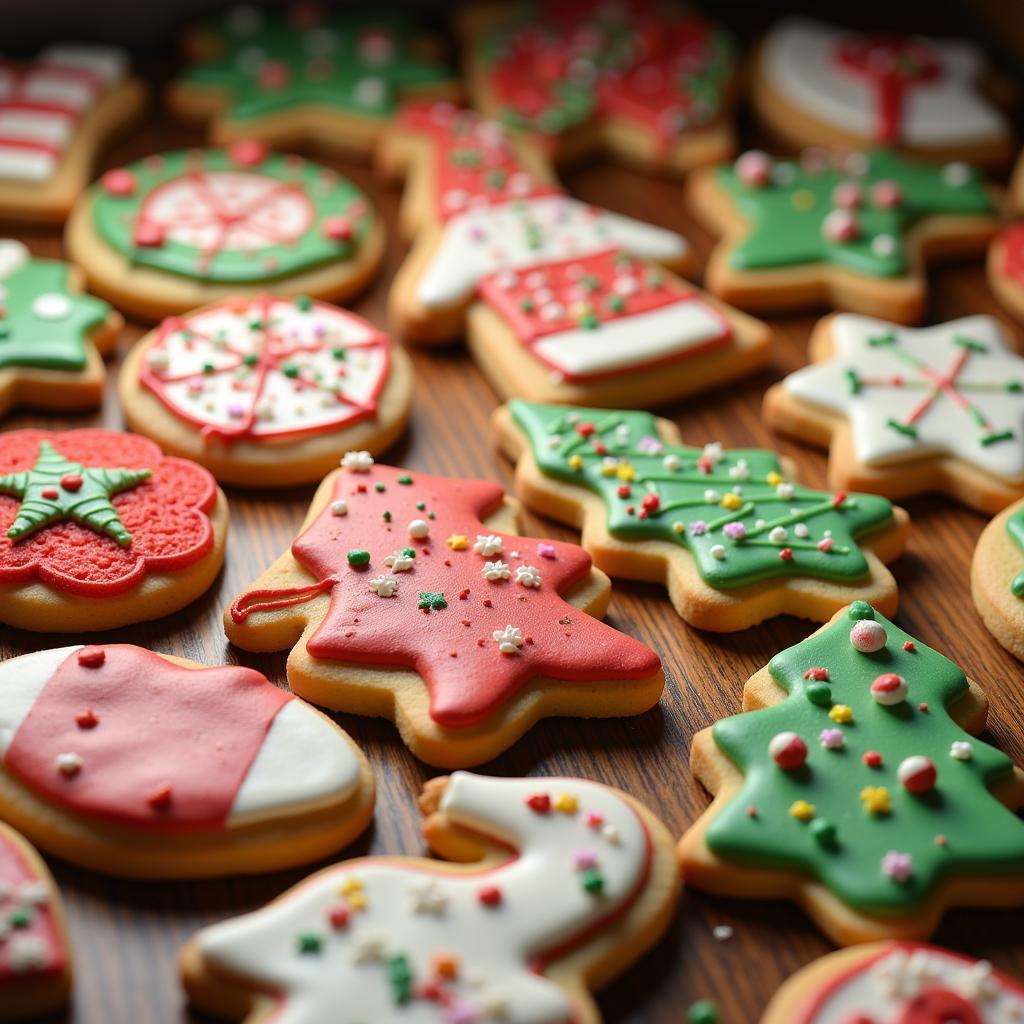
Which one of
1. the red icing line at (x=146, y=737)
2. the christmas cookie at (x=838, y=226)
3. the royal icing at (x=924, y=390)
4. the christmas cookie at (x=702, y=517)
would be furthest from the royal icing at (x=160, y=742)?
the christmas cookie at (x=838, y=226)

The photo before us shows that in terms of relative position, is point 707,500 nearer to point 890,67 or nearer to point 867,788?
point 867,788

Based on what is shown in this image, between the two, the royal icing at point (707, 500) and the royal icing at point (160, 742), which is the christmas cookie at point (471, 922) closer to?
the royal icing at point (160, 742)

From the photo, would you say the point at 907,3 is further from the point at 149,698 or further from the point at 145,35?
the point at 149,698

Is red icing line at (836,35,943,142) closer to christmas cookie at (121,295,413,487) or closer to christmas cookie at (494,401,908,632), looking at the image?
christmas cookie at (494,401,908,632)

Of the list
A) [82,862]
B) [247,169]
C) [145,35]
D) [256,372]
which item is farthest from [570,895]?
[145,35]

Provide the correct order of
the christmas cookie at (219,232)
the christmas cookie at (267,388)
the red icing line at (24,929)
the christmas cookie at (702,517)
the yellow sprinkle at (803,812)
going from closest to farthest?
1. the red icing line at (24,929)
2. the yellow sprinkle at (803,812)
3. the christmas cookie at (702,517)
4. the christmas cookie at (267,388)
5. the christmas cookie at (219,232)

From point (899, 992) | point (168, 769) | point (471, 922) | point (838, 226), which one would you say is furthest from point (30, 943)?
point (838, 226)

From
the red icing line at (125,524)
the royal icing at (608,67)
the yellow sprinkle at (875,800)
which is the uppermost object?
the royal icing at (608,67)
